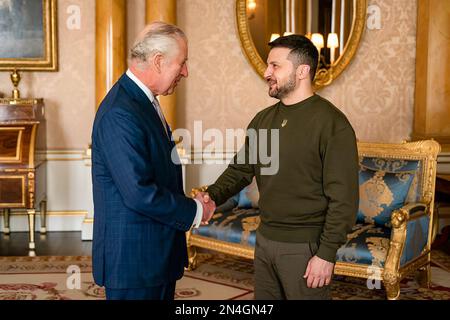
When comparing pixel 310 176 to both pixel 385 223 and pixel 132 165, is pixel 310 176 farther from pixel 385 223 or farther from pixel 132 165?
pixel 385 223

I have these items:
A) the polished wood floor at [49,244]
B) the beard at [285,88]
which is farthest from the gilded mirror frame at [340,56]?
the beard at [285,88]

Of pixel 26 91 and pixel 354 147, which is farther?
pixel 26 91

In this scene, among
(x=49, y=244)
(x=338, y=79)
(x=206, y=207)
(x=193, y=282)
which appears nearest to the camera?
(x=206, y=207)

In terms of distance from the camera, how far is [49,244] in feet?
19.0

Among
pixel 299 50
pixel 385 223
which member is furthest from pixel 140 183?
pixel 385 223

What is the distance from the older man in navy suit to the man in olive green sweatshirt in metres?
0.35

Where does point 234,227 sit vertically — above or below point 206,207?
below

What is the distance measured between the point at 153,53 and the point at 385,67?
4.37m

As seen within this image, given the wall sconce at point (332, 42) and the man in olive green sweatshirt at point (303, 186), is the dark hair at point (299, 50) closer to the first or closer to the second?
the man in olive green sweatshirt at point (303, 186)

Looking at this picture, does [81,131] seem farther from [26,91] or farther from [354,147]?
[354,147]

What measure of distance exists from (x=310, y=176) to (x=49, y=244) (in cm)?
388

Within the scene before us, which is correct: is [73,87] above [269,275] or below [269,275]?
above

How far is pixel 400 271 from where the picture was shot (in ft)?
13.4
